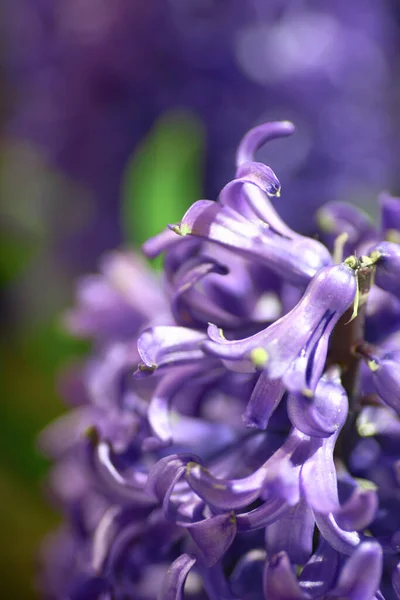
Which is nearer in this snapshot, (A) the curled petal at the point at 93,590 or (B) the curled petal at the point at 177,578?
(B) the curled petal at the point at 177,578

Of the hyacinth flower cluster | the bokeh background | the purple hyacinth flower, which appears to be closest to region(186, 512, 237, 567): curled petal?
the hyacinth flower cluster

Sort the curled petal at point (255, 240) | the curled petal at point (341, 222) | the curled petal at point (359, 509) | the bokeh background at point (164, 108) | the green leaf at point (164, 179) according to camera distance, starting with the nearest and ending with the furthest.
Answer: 1. the curled petal at point (359, 509)
2. the curled petal at point (255, 240)
3. the curled petal at point (341, 222)
4. the green leaf at point (164, 179)
5. the bokeh background at point (164, 108)

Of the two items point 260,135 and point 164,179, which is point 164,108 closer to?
point 164,179

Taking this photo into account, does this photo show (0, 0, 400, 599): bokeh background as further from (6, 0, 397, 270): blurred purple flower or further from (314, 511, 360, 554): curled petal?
(314, 511, 360, 554): curled petal

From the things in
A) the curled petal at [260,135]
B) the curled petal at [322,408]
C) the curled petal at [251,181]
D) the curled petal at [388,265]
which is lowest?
the curled petal at [322,408]

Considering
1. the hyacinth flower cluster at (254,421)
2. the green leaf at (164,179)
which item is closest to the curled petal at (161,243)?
the hyacinth flower cluster at (254,421)

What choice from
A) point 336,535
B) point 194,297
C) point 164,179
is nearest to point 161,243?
point 194,297

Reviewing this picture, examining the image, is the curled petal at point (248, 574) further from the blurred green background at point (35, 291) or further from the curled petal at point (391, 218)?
the blurred green background at point (35, 291)
